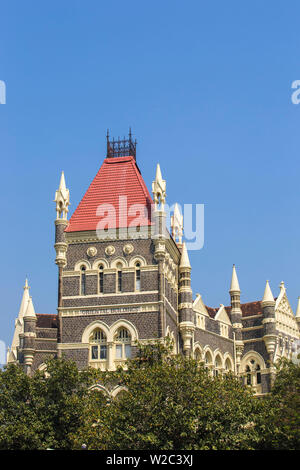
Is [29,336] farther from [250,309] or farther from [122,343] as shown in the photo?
[250,309]

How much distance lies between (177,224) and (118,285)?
13060 mm

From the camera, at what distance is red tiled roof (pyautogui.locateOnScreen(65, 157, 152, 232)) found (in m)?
68.4

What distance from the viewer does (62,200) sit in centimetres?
6931

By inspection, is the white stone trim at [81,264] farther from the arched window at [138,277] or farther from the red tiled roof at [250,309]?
the red tiled roof at [250,309]

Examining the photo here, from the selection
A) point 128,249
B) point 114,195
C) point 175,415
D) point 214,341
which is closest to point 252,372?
point 214,341

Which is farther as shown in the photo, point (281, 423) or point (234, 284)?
point (234, 284)

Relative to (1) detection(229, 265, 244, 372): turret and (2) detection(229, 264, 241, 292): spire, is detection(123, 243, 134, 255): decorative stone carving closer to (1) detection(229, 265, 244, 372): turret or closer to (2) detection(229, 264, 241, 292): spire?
(1) detection(229, 265, 244, 372): turret

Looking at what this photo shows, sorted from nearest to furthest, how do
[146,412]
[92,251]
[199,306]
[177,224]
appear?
[146,412]
[92,251]
[199,306]
[177,224]

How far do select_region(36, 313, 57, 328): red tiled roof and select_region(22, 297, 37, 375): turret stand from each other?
320 cm

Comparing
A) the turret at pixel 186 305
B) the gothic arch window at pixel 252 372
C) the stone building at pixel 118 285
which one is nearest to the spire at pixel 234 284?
the stone building at pixel 118 285

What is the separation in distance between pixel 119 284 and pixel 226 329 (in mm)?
15566

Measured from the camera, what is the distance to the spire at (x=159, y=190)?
6831 cm
